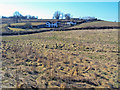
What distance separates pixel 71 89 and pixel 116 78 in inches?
110

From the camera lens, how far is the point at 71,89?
17.4 feet

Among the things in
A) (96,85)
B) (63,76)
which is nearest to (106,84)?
(96,85)

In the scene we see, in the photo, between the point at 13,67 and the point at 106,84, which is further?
the point at 13,67

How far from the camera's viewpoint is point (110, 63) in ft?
27.8

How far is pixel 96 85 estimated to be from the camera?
5.59 meters

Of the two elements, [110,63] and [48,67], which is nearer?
[48,67]

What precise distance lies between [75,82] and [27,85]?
248cm

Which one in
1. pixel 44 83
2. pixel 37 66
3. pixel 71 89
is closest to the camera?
pixel 71 89

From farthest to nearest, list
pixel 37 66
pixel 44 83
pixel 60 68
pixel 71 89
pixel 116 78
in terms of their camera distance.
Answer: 1. pixel 37 66
2. pixel 60 68
3. pixel 116 78
4. pixel 44 83
5. pixel 71 89

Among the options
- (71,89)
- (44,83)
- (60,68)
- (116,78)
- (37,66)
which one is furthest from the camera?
(37,66)

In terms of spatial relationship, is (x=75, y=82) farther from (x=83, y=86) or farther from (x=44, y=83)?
(x=44, y=83)

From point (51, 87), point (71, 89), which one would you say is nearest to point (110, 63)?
point (71, 89)

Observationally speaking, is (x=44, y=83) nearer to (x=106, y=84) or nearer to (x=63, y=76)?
(x=63, y=76)

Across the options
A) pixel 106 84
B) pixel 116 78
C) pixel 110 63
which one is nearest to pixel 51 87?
pixel 106 84
